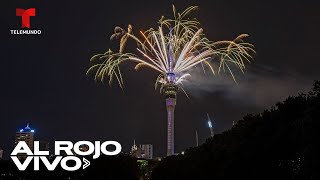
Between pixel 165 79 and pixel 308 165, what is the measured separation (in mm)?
89144

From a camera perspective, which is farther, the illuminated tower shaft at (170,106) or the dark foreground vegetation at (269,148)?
the illuminated tower shaft at (170,106)

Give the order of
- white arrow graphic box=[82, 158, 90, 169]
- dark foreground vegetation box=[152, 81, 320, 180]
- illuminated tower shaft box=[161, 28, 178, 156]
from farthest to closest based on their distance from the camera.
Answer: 1. illuminated tower shaft box=[161, 28, 178, 156]
2. white arrow graphic box=[82, 158, 90, 169]
3. dark foreground vegetation box=[152, 81, 320, 180]

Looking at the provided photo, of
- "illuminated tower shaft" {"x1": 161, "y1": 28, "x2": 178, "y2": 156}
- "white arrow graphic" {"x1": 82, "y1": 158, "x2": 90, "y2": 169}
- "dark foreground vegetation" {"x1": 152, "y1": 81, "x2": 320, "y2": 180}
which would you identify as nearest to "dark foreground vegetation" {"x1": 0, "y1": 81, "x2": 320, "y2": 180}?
"dark foreground vegetation" {"x1": 152, "y1": 81, "x2": 320, "y2": 180}

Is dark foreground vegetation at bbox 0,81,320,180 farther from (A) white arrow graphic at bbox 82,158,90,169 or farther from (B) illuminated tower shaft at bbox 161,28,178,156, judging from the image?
(B) illuminated tower shaft at bbox 161,28,178,156

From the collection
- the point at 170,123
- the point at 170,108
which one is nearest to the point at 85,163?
the point at 170,123

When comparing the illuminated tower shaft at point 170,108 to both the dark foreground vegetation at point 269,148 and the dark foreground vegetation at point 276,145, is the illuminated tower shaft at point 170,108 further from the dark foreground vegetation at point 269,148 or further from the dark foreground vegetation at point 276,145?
the dark foreground vegetation at point 276,145

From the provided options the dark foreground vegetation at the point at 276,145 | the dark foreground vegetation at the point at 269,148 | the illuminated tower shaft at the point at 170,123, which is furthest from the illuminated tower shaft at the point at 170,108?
the dark foreground vegetation at the point at 276,145

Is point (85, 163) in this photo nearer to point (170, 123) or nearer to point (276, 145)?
point (170, 123)

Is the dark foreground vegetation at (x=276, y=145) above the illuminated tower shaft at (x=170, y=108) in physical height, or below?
below

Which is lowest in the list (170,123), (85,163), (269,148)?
(85,163)

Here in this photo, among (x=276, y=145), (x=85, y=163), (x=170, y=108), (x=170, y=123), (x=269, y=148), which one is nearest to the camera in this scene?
(x=276, y=145)

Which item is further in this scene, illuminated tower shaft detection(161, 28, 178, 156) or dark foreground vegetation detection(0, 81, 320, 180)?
illuminated tower shaft detection(161, 28, 178, 156)

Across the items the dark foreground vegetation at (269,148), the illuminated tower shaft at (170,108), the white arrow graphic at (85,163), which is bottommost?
the white arrow graphic at (85,163)

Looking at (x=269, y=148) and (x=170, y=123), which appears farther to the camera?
(x=170, y=123)
